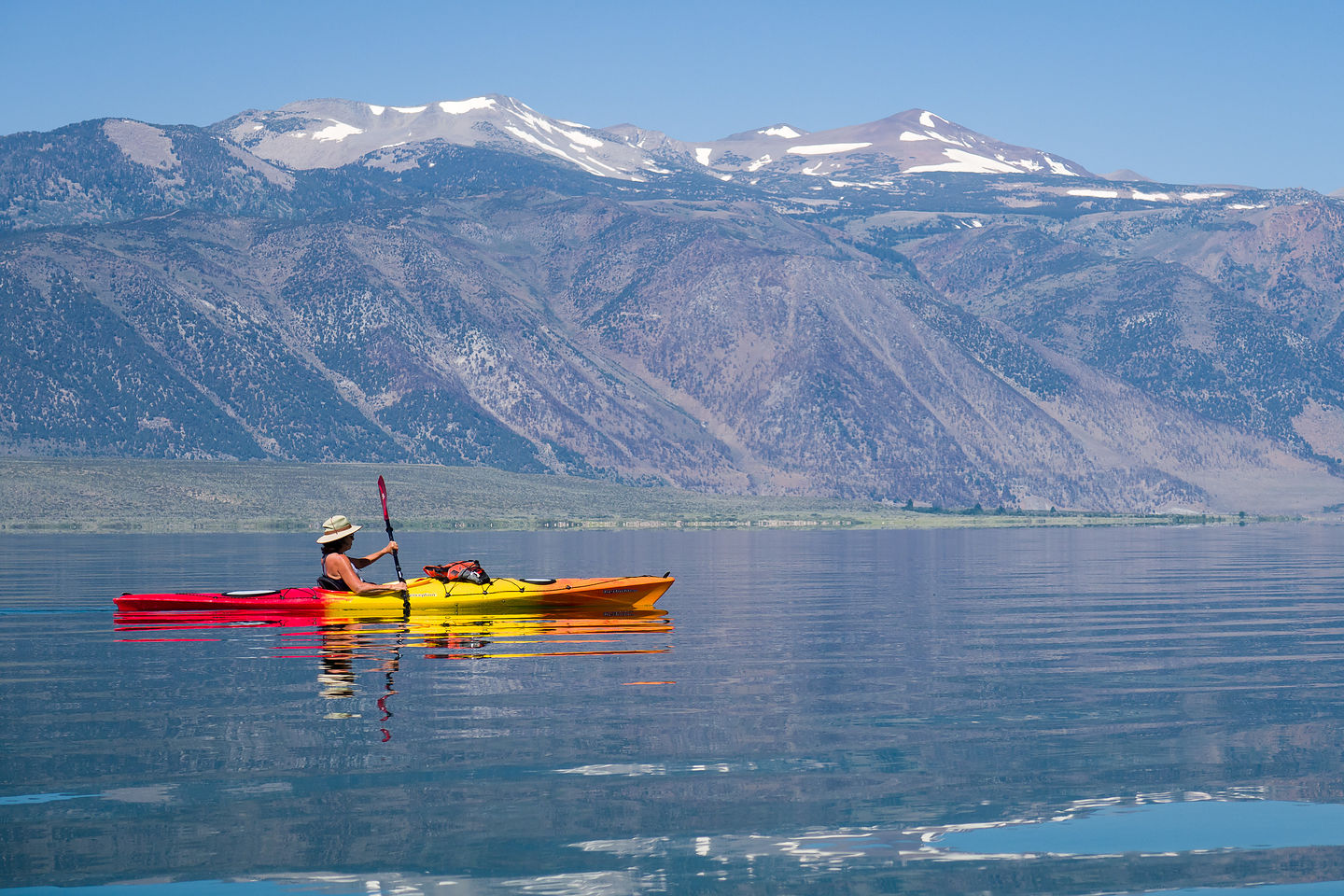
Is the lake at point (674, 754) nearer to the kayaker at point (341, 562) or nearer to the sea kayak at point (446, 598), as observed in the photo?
the sea kayak at point (446, 598)

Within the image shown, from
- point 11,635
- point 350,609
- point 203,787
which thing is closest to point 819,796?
point 203,787

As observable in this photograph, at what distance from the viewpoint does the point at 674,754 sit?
20203 millimetres

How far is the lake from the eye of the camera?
15.2m

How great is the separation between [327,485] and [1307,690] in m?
142

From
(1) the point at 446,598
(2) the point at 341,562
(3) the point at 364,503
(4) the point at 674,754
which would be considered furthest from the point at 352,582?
(3) the point at 364,503

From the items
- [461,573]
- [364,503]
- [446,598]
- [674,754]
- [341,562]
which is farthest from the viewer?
[364,503]

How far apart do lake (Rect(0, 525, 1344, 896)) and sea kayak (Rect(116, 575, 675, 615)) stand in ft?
1.73

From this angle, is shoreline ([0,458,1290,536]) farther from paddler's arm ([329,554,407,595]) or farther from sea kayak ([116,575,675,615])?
paddler's arm ([329,554,407,595])

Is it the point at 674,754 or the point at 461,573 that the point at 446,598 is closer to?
the point at 461,573

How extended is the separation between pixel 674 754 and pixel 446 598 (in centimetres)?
1768

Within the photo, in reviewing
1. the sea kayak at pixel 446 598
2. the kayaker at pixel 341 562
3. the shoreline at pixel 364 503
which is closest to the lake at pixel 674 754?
the sea kayak at pixel 446 598

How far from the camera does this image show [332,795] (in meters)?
17.8

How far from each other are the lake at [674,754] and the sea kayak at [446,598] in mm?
526

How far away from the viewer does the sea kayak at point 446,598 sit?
36.3 meters
